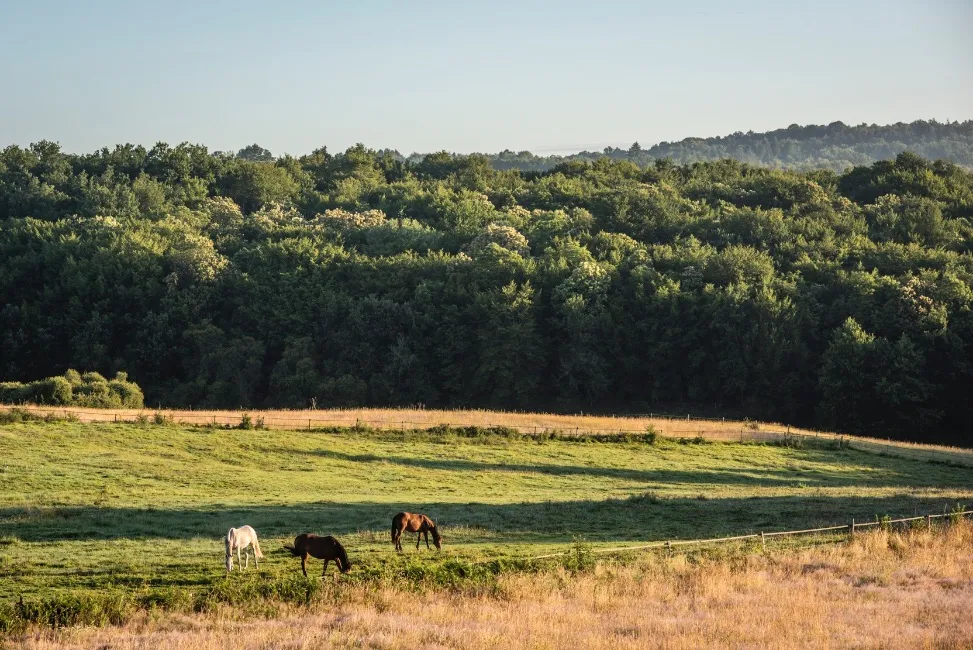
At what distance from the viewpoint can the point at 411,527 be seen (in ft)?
93.4

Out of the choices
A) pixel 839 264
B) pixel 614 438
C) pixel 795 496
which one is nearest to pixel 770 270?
pixel 839 264

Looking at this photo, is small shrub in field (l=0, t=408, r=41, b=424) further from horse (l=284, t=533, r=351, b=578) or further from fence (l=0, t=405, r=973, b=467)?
horse (l=284, t=533, r=351, b=578)

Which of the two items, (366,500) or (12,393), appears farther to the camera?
(12,393)

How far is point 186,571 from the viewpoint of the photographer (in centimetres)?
2533

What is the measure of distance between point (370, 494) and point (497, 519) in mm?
6965

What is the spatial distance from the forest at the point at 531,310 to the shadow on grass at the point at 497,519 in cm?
4037

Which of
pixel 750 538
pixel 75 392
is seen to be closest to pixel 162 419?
pixel 75 392

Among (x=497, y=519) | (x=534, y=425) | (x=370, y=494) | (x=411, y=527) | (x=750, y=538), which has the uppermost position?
(x=534, y=425)

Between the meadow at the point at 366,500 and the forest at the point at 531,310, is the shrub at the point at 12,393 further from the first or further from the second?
the meadow at the point at 366,500

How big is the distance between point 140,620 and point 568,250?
77.2m

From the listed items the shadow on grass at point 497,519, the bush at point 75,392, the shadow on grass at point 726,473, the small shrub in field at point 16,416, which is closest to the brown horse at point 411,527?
the shadow on grass at point 497,519

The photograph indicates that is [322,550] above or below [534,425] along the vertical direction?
below

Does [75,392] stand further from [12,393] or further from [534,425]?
[534,425]

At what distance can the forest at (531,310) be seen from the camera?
81375 mm
